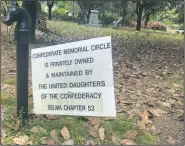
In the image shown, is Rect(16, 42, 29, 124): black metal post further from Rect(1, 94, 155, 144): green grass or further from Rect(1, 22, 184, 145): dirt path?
Rect(1, 22, 184, 145): dirt path

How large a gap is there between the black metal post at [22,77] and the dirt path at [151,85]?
843 mm

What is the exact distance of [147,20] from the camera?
11.1 m

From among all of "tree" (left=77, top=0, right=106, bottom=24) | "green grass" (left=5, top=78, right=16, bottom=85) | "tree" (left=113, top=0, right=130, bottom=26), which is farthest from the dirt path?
"tree" (left=113, top=0, right=130, bottom=26)

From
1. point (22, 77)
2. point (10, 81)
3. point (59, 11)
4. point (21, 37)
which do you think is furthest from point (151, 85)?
point (59, 11)

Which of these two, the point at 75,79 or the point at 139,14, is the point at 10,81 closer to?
the point at 75,79

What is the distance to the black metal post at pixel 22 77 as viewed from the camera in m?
3.53

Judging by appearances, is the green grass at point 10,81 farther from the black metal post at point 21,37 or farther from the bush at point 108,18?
the bush at point 108,18

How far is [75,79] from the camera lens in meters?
3.46

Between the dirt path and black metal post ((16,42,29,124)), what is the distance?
84cm

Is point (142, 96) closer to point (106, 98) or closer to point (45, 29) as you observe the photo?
point (106, 98)

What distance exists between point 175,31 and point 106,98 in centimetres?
817

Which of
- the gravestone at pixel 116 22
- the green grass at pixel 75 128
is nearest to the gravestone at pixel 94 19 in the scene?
the gravestone at pixel 116 22

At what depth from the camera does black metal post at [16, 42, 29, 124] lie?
3525mm

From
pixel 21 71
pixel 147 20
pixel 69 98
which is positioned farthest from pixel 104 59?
pixel 147 20
